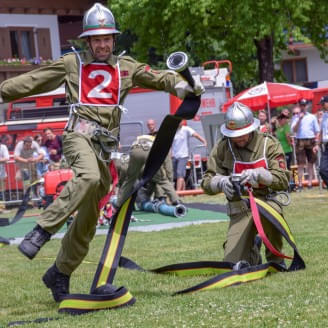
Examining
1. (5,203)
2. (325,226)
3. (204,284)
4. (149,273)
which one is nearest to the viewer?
(204,284)

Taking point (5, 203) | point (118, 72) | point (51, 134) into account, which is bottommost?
point (5, 203)

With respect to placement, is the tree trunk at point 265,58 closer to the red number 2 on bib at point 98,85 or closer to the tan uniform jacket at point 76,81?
the tan uniform jacket at point 76,81

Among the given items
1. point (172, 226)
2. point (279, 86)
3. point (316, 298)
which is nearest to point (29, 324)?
point (316, 298)

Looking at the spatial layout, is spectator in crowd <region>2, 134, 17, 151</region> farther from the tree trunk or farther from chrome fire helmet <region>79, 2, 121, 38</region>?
chrome fire helmet <region>79, 2, 121, 38</region>

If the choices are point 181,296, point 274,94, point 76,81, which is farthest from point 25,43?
point 181,296

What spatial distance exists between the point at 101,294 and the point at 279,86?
16473 millimetres

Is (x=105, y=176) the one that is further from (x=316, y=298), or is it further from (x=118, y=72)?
(x=316, y=298)

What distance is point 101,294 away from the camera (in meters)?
6.71

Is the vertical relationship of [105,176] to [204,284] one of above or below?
above

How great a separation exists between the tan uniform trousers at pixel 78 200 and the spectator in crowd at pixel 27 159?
1313 cm

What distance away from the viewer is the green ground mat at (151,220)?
1484 cm

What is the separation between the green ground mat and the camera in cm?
1484

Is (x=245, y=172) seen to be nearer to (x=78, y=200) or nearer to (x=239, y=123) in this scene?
(x=239, y=123)

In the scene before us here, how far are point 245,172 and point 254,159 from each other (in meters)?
0.33
